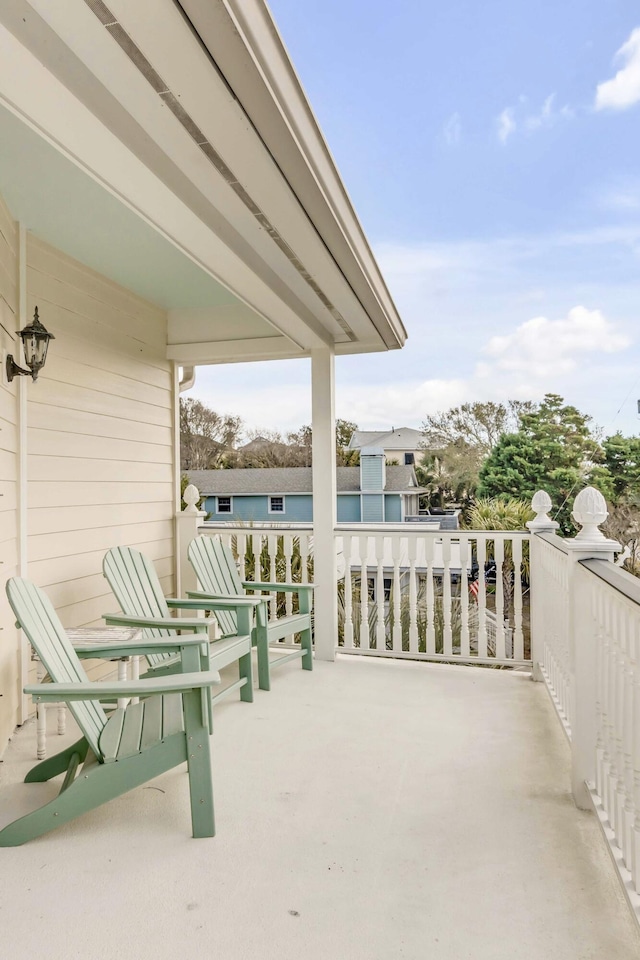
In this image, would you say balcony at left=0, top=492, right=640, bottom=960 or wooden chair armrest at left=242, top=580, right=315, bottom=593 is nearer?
balcony at left=0, top=492, right=640, bottom=960

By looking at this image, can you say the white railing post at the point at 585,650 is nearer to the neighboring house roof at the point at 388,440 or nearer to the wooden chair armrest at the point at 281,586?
the wooden chair armrest at the point at 281,586

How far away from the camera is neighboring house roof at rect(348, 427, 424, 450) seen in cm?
1291

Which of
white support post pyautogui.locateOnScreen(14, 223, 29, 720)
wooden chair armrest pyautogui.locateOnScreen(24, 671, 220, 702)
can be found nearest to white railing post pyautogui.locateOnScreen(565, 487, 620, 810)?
wooden chair armrest pyautogui.locateOnScreen(24, 671, 220, 702)

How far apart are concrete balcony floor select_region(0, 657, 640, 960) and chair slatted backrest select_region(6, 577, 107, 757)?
37 cm

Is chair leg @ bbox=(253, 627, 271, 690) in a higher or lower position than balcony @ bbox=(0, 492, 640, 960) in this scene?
higher

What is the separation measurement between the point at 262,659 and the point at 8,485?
5.76 feet

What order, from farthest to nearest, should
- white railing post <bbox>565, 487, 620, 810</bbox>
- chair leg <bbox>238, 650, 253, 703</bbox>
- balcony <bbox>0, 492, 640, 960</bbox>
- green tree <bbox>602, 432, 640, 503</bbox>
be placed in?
green tree <bbox>602, 432, 640, 503</bbox>
chair leg <bbox>238, 650, 253, 703</bbox>
white railing post <bbox>565, 487, 620, 810</bbox>
balcony <bbox>0, 492, 640, 960</bbox>

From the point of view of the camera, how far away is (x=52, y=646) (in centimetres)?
236

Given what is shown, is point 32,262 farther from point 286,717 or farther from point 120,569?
point 286,717

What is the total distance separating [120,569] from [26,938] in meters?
2.04

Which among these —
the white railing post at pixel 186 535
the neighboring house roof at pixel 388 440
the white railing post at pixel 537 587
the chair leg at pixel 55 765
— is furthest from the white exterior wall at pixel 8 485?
the neighboring house roof at pixel 388 440

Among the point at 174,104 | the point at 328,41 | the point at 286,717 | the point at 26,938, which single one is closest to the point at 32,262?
the point at 174,104

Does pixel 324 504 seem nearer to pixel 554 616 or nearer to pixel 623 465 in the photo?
pixel 554 616

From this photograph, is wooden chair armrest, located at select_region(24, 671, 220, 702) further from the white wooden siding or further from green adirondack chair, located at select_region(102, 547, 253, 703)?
the white wooden siding
